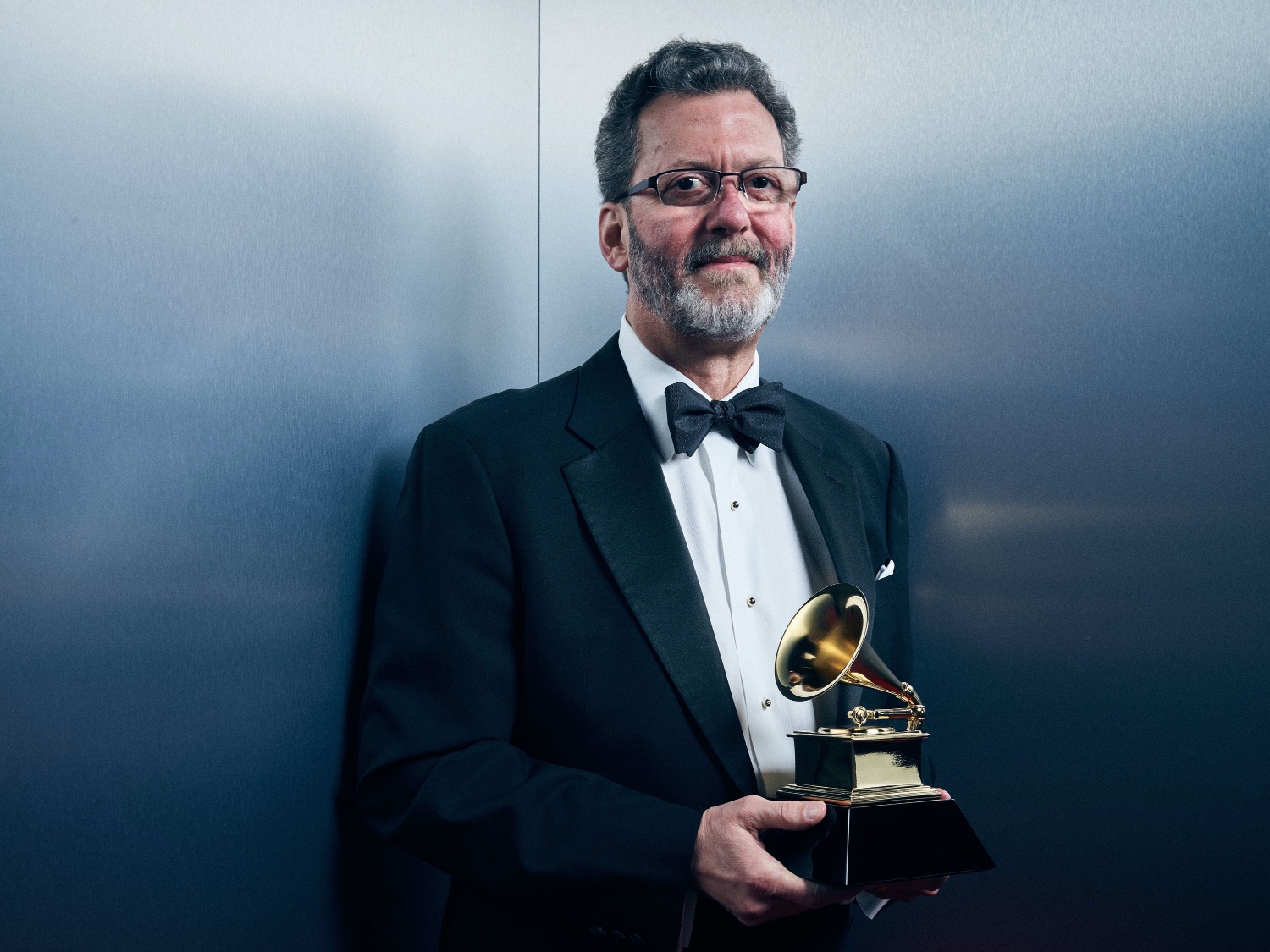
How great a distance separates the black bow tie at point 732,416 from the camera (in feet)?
5.53

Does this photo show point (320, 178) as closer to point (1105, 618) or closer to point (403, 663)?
point (403, 663)

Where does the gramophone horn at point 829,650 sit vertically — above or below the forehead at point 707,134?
below

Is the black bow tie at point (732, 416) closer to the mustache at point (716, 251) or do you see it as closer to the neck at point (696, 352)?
the neck at point (696, 352)

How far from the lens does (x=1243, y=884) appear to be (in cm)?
181

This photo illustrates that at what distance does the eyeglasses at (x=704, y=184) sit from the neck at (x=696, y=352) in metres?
0.20

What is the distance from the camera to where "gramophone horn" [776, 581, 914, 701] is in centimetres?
139

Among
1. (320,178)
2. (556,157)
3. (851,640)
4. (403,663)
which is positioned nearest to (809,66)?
(556,157)

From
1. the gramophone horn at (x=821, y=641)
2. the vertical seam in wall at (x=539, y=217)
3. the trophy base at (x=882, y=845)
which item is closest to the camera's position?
the trophy base at (x=882, y=845)

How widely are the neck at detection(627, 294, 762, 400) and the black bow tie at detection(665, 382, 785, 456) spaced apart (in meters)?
0.11

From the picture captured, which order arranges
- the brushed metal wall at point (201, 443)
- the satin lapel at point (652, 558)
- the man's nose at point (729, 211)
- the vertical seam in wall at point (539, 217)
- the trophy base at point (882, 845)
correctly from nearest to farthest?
the brushed metal wall at point (201, 443), the trophy base at point (882, 845), the satin lapel at point (652, 558), the man's nose at point (729, 211), the vertical seam in wall at point (539, 217)

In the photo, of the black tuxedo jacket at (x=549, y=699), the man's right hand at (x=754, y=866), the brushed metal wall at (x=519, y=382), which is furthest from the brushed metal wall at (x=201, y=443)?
the man's right hand at (x=754, y=866)

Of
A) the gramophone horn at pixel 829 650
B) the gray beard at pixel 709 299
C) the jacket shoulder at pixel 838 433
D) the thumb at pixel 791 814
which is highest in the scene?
the gray beard at pixel 709 299

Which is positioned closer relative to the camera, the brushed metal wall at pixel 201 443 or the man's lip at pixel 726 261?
the brushed metal wall at pixel 201 443

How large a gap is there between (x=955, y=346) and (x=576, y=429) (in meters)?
0.84
